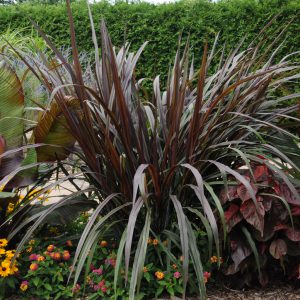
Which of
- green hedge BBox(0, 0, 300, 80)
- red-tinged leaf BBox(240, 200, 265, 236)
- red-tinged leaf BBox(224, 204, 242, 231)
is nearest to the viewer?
red-tinged leaf BBox(240, 200, 265, 236)

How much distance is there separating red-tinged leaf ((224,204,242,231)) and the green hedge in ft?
17.3

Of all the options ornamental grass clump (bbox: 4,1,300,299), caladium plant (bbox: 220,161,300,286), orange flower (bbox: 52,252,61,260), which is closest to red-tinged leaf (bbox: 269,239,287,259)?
caladium plant (bbox: 220,161,300,286)

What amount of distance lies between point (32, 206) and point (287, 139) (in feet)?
5.45

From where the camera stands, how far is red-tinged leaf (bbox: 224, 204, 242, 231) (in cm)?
257

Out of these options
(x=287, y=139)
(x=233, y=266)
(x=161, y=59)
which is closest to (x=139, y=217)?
(x=233, y=266)

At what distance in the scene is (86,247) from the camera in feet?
7.63

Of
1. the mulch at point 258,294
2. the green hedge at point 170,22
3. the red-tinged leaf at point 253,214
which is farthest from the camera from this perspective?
the green hedge at point 170,22

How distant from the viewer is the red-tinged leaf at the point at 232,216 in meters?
2.57

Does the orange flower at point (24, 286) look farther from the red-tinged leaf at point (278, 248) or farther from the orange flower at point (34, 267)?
the red-tinged leaf at point (278, 248)

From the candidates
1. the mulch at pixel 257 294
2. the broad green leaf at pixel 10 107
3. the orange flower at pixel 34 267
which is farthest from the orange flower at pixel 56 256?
the mulch at pixel 257 294

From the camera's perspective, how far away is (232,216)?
8.54 ft

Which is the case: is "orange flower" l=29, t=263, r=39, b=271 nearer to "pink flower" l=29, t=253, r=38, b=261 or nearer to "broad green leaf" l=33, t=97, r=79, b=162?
"pink flower" l=29, t=253, r=38, b=261

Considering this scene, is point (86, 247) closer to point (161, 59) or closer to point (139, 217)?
point (139, 217)

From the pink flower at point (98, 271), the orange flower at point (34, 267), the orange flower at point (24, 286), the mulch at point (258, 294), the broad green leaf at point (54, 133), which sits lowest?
the mulch at point (258, 294)
